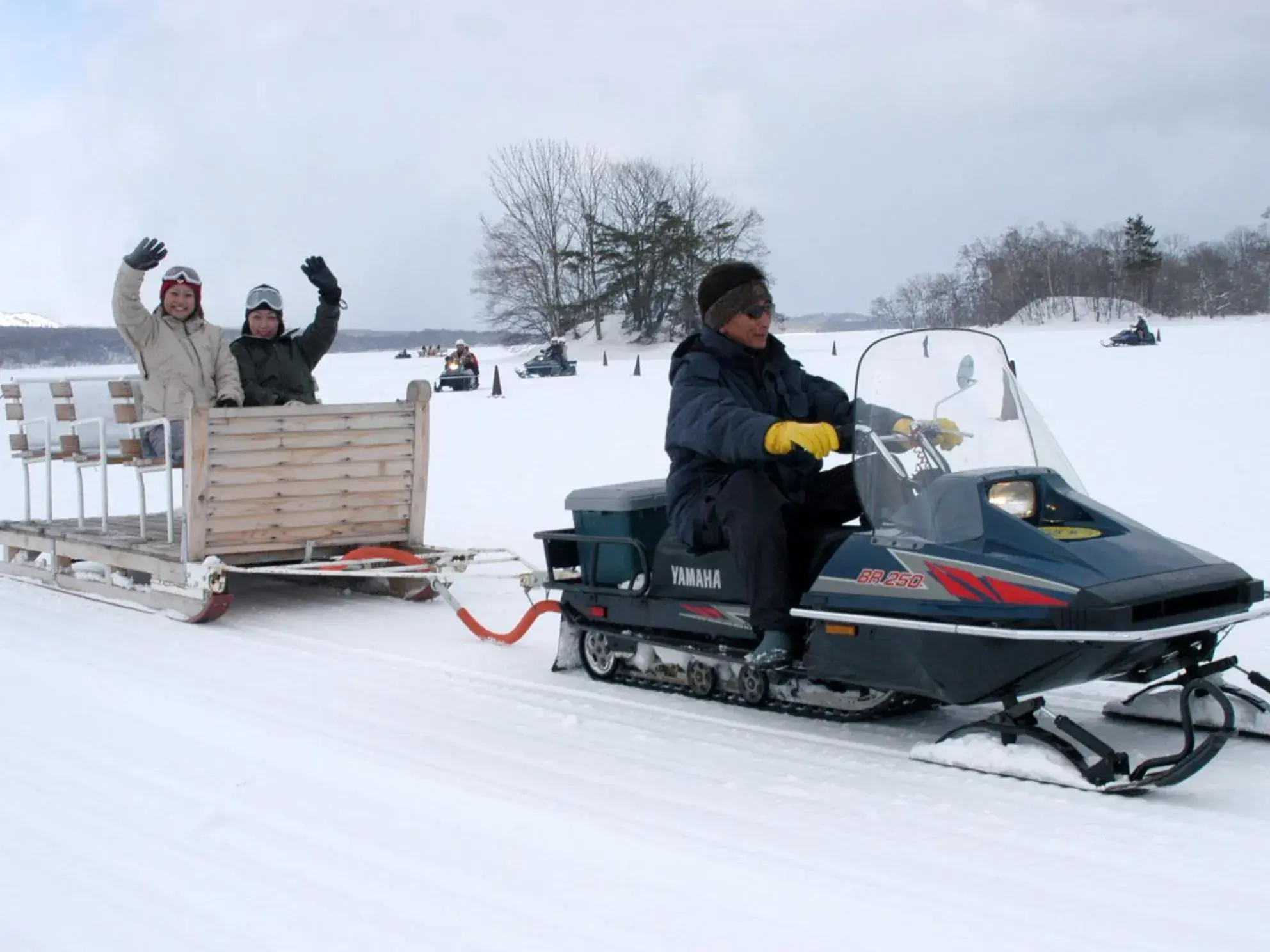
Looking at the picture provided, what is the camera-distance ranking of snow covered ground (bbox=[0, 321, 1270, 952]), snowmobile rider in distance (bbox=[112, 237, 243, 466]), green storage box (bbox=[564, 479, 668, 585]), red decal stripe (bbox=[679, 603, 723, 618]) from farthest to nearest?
snowmobile rider in distance (bbox=[112, 237, 243, 466]) < green storage box (bbox=[564, 479, 668, 585]) < red decal stripe (bbox=[679, 603, 723, 618]) < snow covered ground (bbox=[0, 321, 1270, 952])

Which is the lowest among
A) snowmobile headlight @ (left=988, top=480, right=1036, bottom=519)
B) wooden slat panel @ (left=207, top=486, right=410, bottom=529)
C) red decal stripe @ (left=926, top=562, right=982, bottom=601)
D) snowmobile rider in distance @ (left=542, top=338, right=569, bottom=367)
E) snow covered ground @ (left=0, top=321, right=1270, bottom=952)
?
snow covered ground @ (left=0, top=321, right=1270, bottom=952)

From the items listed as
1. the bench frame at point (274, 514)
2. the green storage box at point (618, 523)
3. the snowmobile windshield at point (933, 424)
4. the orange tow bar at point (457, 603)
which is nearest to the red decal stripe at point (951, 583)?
the snowmobile windshield at point (933, 424)

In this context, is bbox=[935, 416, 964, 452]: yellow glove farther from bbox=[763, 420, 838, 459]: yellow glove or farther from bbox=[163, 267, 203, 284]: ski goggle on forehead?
bbox=[163, 267, 203, 284]: ski goggle on forehead

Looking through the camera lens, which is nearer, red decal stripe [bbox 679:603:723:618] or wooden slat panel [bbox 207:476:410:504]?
red decal stripe [bbox 679:603:723:618]

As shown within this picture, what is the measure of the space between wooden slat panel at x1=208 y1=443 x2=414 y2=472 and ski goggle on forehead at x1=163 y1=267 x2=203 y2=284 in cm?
142

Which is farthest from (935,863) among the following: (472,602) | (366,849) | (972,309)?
(972,309)

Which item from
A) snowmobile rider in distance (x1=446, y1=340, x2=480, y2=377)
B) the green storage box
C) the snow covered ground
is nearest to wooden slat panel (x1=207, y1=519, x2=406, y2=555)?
the snow covered ground

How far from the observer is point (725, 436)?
174 inches

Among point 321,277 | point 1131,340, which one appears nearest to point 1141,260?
point 1131,340

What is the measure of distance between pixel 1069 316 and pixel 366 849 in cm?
6463

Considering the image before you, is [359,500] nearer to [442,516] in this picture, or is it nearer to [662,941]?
[442,516]

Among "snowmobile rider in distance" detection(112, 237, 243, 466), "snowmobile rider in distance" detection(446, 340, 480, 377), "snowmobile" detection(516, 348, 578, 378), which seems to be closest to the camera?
"snowmobile rider in distance" detection(112, 237, 243, 466)

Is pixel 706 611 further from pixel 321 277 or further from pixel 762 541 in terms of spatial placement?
pixel 321 277

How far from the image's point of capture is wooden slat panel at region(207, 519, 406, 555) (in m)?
6.62
